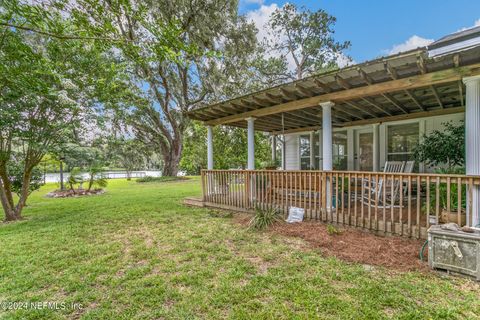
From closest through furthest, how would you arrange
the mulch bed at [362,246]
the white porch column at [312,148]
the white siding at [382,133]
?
the mulch bed at [362,246] → the white siding at [382,133] → the white porch column at [312,148]

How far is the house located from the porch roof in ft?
0.05

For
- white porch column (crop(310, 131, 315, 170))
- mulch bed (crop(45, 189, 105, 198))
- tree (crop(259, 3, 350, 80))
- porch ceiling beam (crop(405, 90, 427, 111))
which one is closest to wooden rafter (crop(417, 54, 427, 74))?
porch ceiling beam (crop(405, 90, 427, 111))

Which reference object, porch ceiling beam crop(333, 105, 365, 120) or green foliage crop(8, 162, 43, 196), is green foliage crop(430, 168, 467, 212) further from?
green foliage crop(8, 162, 43, 196)

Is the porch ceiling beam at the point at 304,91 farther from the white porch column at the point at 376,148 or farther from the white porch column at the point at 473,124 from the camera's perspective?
the white porch column at the point at 376,148

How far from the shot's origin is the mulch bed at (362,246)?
2.89 meters

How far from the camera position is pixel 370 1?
11.8 m

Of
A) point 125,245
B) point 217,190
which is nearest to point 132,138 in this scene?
point 217,190

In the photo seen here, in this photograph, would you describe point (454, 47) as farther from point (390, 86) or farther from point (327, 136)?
point (327, 136)

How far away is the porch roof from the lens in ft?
10.9

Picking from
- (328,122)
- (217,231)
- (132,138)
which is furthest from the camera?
(132,138)

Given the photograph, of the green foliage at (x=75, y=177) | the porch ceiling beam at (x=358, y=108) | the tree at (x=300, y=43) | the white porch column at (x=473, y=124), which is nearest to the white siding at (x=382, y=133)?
the porch ceiling beam at (x=358, y=108)

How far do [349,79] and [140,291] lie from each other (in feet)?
14.9

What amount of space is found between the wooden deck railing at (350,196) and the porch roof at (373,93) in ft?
5.02

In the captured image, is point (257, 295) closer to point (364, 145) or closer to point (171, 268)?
point (171, 268)
